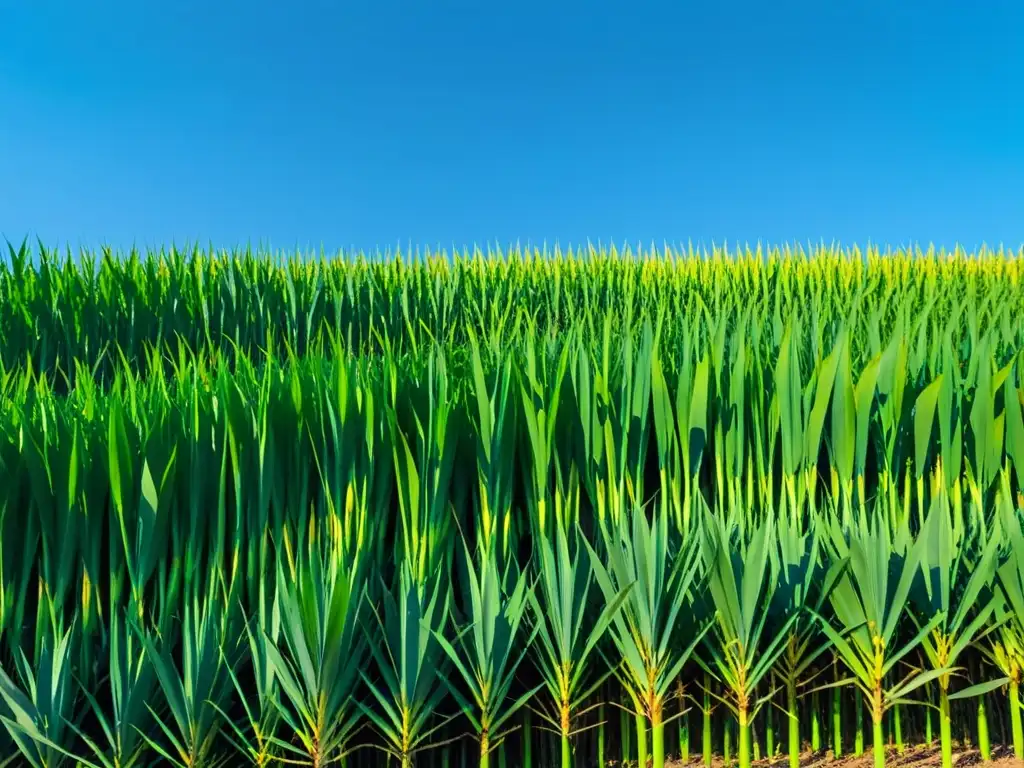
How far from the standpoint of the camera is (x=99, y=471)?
1.56m

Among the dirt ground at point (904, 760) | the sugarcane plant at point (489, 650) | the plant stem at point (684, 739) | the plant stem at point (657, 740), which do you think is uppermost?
the sugarcane plant at point (489, 650)

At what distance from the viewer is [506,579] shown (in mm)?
1465

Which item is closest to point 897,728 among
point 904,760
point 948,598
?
point 904,760

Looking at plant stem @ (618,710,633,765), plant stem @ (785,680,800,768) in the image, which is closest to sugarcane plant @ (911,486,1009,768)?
plant stem @ (785,680,800,768)

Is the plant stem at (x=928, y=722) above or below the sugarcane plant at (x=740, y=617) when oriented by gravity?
below

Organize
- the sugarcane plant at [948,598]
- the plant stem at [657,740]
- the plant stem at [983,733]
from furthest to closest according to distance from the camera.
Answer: the plant stem at [983,733], the sugarcane plant at [948,598], the plant stem at [657,740]

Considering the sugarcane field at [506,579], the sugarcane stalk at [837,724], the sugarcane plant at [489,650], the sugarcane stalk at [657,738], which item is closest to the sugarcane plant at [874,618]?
the sugarcane field at [506,579]

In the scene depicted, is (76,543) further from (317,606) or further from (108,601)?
(317,606)

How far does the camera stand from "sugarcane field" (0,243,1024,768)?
4.30ft

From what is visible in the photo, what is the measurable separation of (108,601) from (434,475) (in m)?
0.76

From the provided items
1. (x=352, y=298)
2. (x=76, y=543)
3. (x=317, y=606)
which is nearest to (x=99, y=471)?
(x=76, y=543)

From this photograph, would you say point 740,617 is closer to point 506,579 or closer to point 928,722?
point 506,579

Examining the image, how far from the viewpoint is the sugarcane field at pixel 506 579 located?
1311 mm

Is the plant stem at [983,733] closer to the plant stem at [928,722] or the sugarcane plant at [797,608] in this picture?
the plant stem at [928,722]
